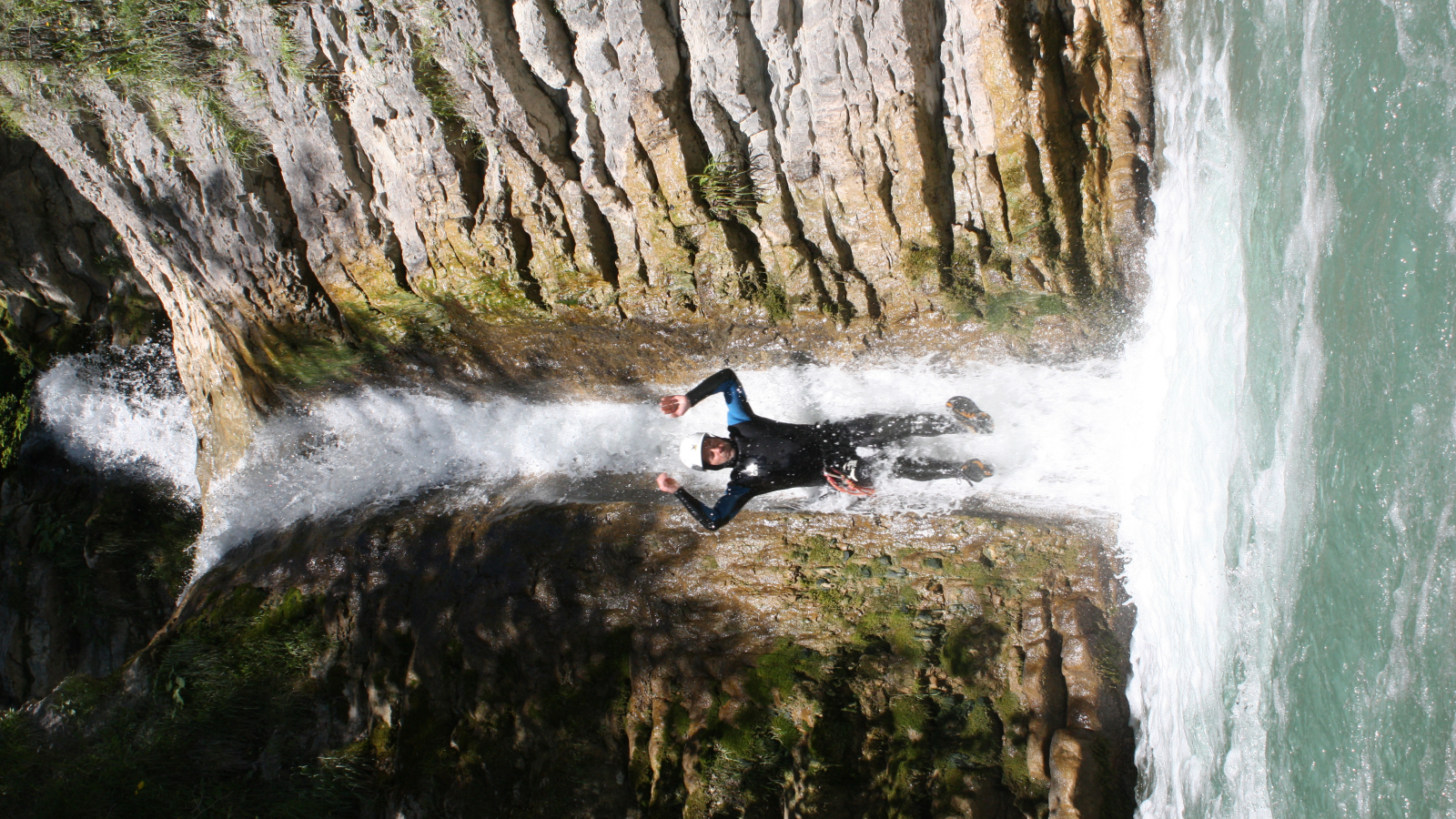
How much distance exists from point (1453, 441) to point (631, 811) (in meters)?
4.91

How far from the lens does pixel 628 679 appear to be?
5.53 m

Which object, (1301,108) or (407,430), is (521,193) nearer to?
(407,430)

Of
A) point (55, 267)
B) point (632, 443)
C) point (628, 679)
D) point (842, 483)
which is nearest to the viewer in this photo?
point (842, 483)

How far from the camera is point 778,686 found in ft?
17.0

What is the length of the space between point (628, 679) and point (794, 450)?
2136 millimetres

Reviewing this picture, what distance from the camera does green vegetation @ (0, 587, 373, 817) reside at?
18.5ft

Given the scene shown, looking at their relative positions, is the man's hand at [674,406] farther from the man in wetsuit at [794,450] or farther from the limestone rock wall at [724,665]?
the limestone rock wall at [724,665]

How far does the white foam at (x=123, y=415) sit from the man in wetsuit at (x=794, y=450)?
607 cm

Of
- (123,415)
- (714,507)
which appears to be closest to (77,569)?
(123,415)

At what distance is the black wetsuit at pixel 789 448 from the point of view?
485cm

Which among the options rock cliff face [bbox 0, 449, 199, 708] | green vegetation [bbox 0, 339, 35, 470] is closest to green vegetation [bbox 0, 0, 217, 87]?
green vegetation [bbox 0, 339, 35, 470]

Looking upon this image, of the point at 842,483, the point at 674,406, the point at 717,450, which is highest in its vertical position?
the point at 674,406

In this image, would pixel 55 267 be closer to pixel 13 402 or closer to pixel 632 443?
pixel 13 402

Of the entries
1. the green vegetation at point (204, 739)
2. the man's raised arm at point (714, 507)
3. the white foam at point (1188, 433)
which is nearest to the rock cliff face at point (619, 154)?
the white foam at point (1188, 433)
